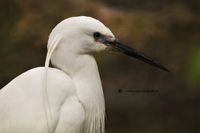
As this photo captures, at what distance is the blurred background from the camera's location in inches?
89.8

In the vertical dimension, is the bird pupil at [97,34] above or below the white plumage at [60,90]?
above

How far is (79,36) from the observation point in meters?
1.26

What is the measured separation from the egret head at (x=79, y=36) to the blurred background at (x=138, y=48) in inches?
39.2

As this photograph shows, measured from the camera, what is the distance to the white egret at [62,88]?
4.04ft

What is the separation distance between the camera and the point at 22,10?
2.36m

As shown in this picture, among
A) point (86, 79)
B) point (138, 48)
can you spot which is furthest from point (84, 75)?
point (138, 48)

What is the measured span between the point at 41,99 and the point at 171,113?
114 centimetres

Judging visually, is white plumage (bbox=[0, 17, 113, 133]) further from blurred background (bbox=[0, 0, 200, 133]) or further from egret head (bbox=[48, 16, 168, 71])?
blurred background (bbox=[0, 0, 200, 133])

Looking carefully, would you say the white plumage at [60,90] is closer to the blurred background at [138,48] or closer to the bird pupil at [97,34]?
the bird pupil at [97,34]

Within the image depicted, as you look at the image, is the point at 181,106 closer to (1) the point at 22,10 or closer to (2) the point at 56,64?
(1) the point at 22,10

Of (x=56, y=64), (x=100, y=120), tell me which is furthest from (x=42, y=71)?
(x=100, y=120)

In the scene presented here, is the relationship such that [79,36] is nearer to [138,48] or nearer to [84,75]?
[84,75]

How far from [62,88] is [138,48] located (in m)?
1.11

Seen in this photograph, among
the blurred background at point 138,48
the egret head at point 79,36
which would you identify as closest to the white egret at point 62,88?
the egret head at point 79,36
